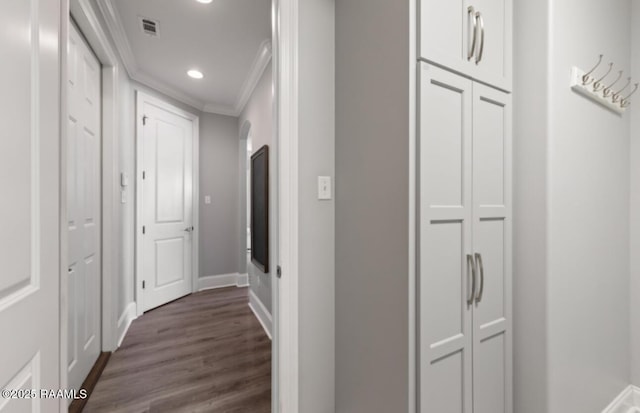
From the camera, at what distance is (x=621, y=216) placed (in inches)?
68.9

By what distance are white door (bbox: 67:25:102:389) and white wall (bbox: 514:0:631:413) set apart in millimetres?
2381

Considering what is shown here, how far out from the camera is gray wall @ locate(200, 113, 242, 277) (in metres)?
4.15

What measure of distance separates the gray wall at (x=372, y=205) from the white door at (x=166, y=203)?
2.84 meters

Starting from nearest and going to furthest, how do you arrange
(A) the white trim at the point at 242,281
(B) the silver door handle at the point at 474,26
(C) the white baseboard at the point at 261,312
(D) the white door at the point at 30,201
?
Answer: (D) the white door at the point at 30,201, (B) the silver door handle at the point at 474,26, (C) the white baseboard at the point at 261,312, (A) the white trim at the point at 242,281

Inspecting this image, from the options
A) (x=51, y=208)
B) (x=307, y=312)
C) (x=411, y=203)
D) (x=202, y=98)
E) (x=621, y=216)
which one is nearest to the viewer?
(x=51, y=208)

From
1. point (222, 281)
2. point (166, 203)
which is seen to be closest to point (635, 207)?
point (166, 203)

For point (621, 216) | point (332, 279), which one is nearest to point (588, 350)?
point (621, 216)

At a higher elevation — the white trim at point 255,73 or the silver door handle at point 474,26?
the white trim at point 255,73

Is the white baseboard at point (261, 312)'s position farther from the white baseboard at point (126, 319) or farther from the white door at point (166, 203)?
the white baseboard at point (126, 319)

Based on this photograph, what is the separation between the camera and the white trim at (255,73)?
8.67ft

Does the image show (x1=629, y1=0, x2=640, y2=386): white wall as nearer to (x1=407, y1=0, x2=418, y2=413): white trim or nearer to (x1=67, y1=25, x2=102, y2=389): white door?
(x1=407, y1=0, x2=418, y2=413): white trim

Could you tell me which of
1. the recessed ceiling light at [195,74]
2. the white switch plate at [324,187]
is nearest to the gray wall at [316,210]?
the white switch plate at [324,187]

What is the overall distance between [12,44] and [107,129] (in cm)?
191

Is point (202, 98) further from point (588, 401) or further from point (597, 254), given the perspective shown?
point (588, 401)
